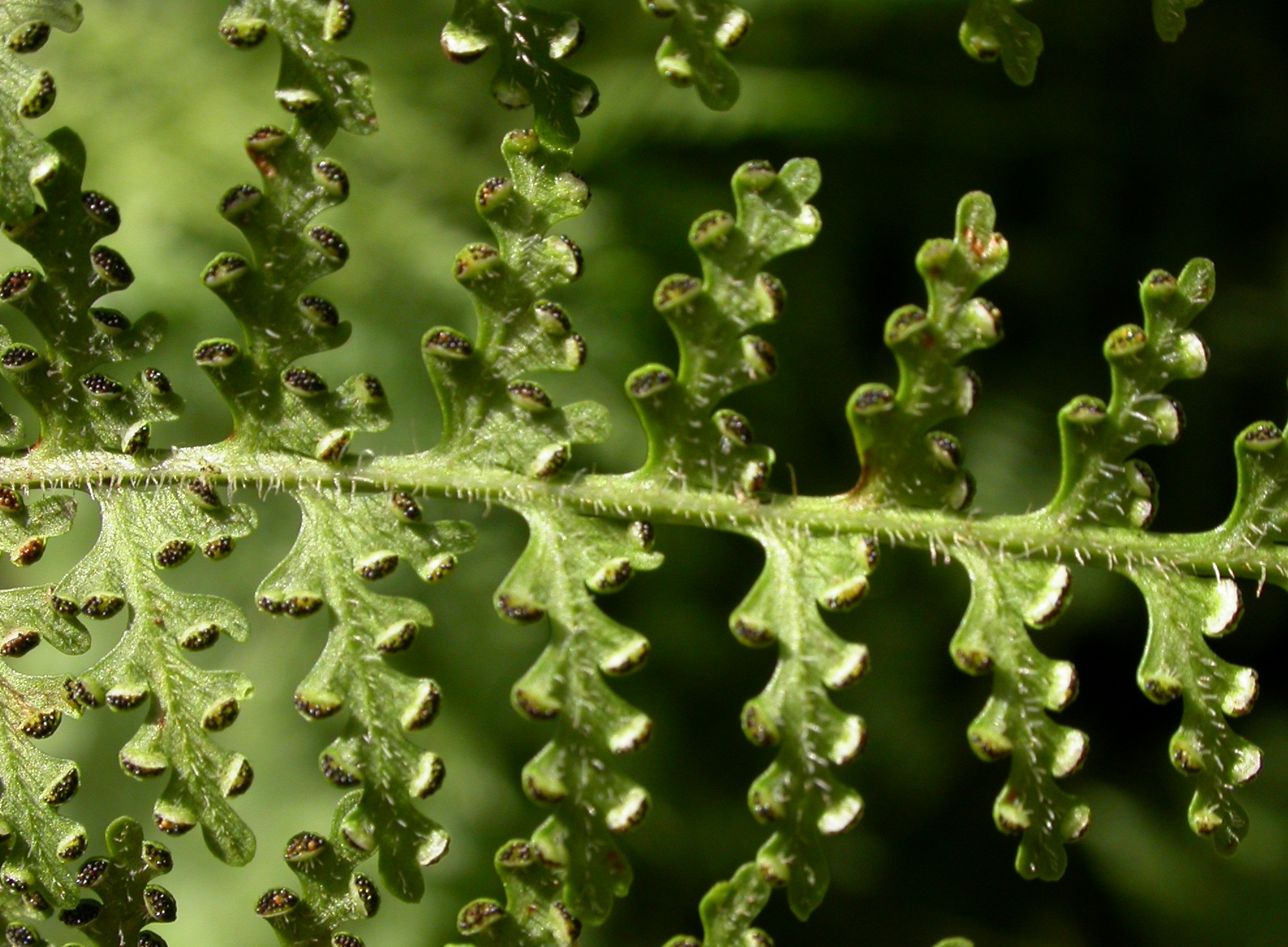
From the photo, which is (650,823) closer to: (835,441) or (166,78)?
(835,441)

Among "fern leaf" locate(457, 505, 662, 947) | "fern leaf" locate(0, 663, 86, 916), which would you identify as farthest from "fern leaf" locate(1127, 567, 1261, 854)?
"fern leaf" locate(0, 663, 86, 916)

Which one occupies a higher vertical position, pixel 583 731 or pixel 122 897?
pixel 583 731

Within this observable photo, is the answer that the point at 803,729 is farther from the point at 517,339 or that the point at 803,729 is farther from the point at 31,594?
the point at 31,594

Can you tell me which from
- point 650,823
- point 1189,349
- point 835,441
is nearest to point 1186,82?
point 835,441

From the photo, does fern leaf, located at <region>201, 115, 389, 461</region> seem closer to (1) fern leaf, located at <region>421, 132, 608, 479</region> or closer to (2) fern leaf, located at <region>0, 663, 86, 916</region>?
(1) fern leaf, located at <region>421, 132, 608, 479</region>

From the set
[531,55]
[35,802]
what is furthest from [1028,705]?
[35,802]

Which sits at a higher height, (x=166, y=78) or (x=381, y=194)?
(x=166, y=78)

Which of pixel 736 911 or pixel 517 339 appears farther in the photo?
pixel 517 339
